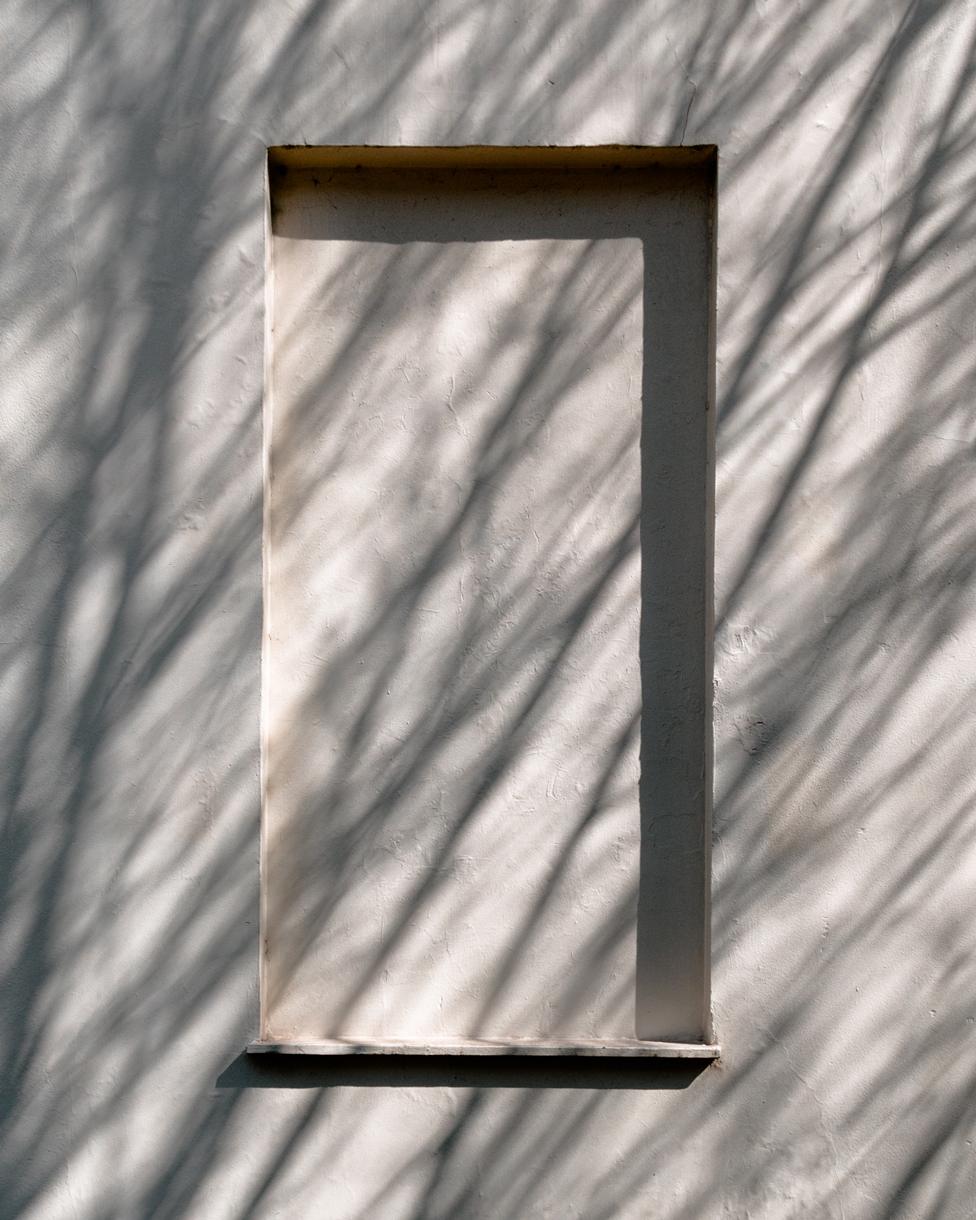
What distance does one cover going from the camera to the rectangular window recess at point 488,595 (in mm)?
4176

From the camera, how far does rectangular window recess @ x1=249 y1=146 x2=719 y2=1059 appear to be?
4.18 meters

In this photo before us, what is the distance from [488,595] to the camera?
4234 millimetres

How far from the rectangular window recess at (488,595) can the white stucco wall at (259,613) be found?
6.2 inches

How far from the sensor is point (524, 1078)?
4.04 meters

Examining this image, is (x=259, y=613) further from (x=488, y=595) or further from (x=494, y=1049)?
(x=494, y=1049)

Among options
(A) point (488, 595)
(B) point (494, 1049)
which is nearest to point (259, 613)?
(A) point (488, 595)

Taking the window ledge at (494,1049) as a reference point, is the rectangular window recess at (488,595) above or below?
above

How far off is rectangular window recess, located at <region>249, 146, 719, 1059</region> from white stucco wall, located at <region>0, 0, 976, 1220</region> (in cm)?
16

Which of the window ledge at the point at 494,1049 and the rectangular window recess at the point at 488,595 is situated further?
the rectangular window recess at the point at 488,595

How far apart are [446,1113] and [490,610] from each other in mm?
1656

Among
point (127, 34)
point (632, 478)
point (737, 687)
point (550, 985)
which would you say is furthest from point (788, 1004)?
point (127, 34)

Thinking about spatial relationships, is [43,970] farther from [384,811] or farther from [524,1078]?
[524,1078]

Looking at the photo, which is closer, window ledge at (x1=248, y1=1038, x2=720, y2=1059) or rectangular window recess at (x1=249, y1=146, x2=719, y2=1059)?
window ledge at (x1=248, y1=1038, x2=720, y2=1059)

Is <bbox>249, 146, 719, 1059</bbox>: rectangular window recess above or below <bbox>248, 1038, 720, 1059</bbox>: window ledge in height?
above
